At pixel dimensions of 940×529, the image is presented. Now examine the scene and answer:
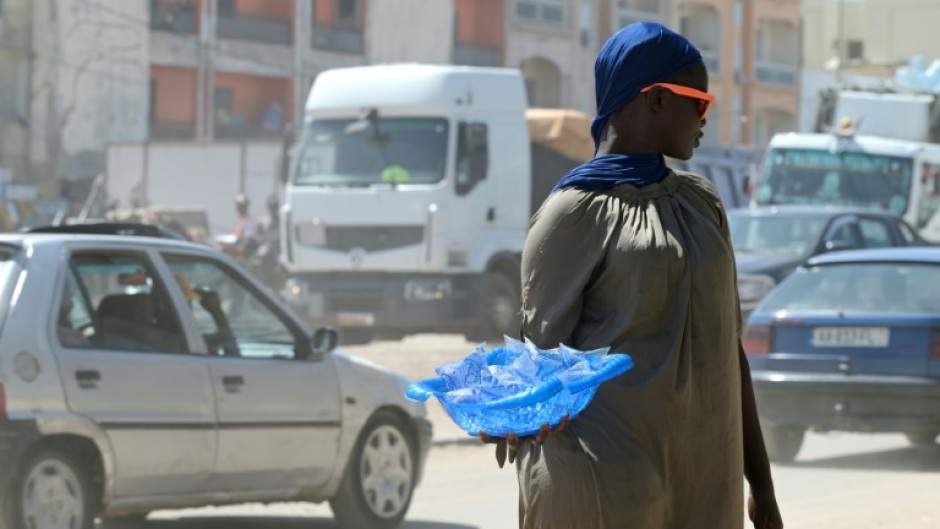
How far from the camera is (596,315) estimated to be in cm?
358

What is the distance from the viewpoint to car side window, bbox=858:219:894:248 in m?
20.5

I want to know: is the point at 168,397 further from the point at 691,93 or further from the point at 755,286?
the point at 755,286

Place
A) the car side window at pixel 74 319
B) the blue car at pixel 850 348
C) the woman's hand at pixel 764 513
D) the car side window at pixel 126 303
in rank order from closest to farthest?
the woman's hand at pixel 764 513, the car side window at pixel 74 319, the car side window at pixel 126 303, the blue car at pixel 850 348

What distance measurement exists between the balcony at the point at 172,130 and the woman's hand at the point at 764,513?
1687 inches

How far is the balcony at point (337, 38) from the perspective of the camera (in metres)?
50.2

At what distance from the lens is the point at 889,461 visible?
13180 millimetres

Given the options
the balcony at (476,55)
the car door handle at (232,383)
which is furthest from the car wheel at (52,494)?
the balcony at (476,55)

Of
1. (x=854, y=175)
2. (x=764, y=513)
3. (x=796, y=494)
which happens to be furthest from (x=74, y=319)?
(x=854, y=175)

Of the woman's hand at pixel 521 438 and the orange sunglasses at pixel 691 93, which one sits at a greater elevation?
the orange sunglasses at pixel 691 93

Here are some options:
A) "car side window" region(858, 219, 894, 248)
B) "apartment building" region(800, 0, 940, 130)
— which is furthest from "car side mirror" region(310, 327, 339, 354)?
"apartment building" region(800, 0, 940, 130)

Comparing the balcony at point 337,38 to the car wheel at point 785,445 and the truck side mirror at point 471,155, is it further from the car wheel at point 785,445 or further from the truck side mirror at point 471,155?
the car wheel at point 785,445

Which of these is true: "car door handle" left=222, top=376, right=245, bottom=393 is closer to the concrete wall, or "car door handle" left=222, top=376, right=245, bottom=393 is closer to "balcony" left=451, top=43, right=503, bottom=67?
the concrete wall

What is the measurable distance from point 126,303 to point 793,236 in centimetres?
1273

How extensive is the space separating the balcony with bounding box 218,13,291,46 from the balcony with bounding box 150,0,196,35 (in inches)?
39.1
